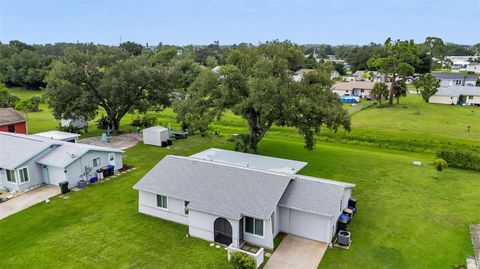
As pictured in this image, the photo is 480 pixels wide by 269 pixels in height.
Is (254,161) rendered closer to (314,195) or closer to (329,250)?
(314,195)

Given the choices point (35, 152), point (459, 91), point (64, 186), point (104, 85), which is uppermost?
point (104, 85)

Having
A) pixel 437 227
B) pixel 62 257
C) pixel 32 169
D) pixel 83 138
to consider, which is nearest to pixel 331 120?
pixel 437 227

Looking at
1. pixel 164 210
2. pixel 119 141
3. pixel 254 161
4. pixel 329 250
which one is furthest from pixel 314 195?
pixel 119 141

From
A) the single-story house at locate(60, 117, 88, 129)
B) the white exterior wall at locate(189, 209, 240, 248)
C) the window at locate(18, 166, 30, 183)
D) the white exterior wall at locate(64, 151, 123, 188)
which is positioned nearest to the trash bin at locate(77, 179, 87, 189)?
the white exterior wall at locate(64, 151, 123, 188)

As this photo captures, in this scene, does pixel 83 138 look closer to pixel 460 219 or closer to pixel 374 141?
pixel 374 141

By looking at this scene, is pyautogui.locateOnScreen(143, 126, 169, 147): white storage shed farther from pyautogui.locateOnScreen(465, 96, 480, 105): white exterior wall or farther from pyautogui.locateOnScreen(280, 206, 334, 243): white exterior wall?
pyautogui.locateOnScreen(465, 96, 480, 105): white exterior wall

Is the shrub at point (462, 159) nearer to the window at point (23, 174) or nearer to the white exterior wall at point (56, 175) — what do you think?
the white exterior wall at point (56, 175)

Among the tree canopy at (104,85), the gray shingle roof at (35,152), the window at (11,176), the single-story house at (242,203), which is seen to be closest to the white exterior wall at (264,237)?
the single-story house at (242,203)
